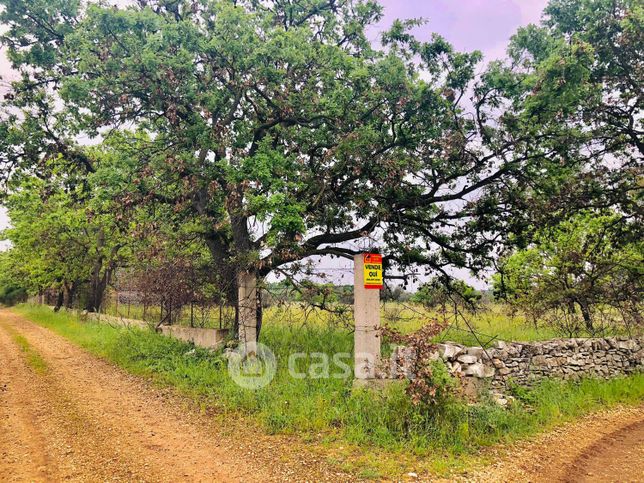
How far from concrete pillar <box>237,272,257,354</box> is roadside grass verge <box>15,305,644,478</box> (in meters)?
0.60

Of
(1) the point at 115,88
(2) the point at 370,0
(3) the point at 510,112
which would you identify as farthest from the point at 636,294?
(1) the point at 115,88

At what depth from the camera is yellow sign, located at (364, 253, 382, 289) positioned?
7.59 m

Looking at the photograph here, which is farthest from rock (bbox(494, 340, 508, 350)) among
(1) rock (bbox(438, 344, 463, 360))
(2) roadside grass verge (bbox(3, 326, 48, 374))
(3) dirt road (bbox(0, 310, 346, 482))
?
(2) roadside grass verge (bbox(3, 326, 48, 374))

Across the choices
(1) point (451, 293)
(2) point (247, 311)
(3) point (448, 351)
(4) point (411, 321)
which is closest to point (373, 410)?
(3) point (448, 351)

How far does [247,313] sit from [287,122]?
4.44m

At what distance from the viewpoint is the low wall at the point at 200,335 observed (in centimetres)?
1052

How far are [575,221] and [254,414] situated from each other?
473 inches

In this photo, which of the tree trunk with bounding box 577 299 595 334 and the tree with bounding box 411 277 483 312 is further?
the tree with bounding box 411 277 483 312

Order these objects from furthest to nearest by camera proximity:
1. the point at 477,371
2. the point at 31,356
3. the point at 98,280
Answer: the point at 98,280, the point at 31,356, the point at 477,371

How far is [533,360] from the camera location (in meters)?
8.31

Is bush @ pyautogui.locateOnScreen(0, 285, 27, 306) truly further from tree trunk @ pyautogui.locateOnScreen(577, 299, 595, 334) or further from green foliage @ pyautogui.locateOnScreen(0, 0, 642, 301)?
tree trunk @ pyautogui.locateOnScreen(577, 299, 595, 334)

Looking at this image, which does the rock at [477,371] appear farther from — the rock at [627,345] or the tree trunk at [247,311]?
the tree trunk at [247,311]

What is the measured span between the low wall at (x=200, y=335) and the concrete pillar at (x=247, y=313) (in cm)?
99

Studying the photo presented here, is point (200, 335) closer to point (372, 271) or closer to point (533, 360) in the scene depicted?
point (372, 271)
